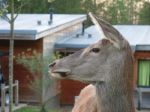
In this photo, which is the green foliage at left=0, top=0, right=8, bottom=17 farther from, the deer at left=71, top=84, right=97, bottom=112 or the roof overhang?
the deer at left=71, top=84, right=97, bottom=112

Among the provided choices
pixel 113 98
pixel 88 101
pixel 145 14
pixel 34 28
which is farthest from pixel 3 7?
pixel 145 14

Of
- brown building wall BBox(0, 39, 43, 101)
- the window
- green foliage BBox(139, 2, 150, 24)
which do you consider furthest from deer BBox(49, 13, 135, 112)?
green foliage BBox(139, 2, 150, 24)

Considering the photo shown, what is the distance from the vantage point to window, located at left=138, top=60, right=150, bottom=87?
20.9 meters

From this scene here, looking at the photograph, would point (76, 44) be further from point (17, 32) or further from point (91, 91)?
point (91, 91)

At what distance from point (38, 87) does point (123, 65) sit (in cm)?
1271

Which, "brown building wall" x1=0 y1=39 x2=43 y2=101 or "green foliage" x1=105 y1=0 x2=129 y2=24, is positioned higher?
"green foliage" x1=105 y1=0 x2=129 y2=24

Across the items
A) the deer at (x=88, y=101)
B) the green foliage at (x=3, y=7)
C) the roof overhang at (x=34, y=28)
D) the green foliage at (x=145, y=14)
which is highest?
the green foliage at (x=145, y=14)

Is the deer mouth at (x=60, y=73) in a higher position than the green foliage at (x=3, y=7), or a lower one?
lower

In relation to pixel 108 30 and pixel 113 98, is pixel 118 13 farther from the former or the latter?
pixel 108 30

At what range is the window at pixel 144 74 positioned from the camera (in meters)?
20.9

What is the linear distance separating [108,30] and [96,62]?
46 centimetres

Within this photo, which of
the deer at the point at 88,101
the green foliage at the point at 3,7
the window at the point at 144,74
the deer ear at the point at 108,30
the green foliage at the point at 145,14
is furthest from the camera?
the green foliage at the point at 145,14

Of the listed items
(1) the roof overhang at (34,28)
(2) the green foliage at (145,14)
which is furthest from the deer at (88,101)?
(2) the green foliage at (145,14)

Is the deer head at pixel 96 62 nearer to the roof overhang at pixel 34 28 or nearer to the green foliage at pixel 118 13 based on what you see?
the roof overhang at pixel 34 28
